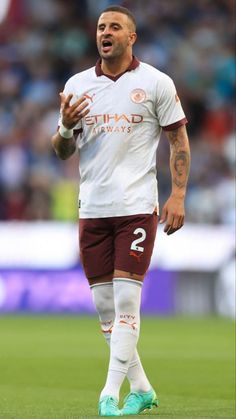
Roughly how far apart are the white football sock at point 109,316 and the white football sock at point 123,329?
153mm

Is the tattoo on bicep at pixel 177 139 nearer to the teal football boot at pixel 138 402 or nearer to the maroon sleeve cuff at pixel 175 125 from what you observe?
the maroon sleeve cuff at pixel 175 125

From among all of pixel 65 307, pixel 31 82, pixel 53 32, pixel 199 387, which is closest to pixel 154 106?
pixel 199 387

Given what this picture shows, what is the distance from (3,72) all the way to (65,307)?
556 cm

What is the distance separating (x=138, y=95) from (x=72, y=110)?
459 mm

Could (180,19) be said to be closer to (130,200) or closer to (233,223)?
(233,223)

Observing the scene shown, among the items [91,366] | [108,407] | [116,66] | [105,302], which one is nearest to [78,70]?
[91,366]

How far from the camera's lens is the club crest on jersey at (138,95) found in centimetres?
721

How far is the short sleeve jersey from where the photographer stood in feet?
23.6

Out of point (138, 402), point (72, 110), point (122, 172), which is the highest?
point (72, 110)

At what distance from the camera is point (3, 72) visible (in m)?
21.3

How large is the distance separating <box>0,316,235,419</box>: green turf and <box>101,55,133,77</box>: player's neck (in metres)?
1.98

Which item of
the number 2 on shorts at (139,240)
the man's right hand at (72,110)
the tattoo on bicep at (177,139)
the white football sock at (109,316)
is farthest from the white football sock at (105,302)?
the man's right hand at (72,110)

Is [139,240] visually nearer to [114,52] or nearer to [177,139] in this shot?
[177,139]

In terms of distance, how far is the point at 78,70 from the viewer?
21.4 metres
